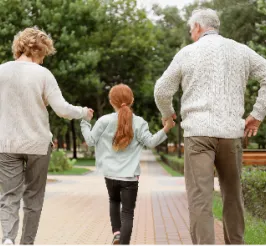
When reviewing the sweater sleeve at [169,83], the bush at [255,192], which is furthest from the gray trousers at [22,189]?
the bush at [255,192]

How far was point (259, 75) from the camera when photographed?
17.3 feet

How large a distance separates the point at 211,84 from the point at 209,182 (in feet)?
2.26

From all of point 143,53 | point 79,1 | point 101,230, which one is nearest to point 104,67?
point 143,53

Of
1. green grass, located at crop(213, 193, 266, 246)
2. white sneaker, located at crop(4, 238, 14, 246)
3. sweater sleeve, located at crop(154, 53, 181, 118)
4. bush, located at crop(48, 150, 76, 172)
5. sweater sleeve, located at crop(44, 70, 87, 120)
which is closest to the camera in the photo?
sweater sleeve, located at crop(154, 53, 181, 118)

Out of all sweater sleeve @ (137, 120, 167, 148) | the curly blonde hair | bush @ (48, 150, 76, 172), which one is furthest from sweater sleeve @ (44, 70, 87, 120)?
bush @ (48, 150, 76, 172)

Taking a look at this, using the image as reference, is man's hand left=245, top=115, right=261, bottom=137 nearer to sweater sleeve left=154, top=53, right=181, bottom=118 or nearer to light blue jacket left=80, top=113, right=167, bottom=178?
sweater sleeve left=154, top=53, right=181, bottom=118

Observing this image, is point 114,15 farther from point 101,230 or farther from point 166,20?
point 101,230

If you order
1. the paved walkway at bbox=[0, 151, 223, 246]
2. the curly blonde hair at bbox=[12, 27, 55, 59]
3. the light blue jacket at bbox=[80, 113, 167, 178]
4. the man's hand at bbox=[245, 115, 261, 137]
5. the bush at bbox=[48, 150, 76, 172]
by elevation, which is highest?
the curly blonde hair at bbox=[12, 27, 55, 59]

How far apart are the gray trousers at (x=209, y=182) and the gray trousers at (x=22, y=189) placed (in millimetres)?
1204

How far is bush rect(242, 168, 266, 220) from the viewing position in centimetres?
943

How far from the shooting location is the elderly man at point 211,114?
4.96 m

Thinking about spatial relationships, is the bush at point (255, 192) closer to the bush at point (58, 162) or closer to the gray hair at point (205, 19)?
the gray hair at point (205, 19)

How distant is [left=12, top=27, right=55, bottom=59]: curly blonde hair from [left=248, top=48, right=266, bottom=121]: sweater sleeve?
5.28 feet

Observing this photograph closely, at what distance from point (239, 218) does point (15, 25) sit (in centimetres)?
2392
